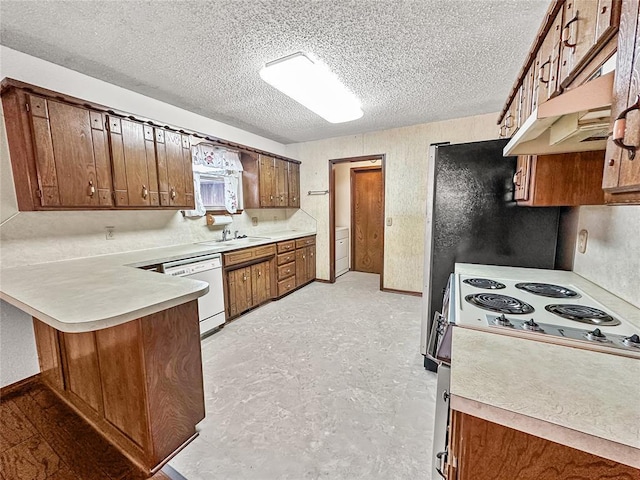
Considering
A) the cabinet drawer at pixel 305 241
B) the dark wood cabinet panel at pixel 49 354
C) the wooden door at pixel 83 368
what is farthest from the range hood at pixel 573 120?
the cabinet drawer at pixel 305 241

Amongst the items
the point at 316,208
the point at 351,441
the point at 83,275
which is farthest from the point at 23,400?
the point at 316,208

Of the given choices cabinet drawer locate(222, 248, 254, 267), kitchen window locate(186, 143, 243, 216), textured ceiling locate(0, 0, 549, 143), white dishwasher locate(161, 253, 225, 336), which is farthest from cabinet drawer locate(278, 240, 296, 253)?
textured ceiling locate(0, 0, 549, 143)

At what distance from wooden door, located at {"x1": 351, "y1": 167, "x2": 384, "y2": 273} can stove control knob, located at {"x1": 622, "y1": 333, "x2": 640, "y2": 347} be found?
4.44m

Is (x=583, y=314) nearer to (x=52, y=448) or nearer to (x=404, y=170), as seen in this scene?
(x=52, y=448)

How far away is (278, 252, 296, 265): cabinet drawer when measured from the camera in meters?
3.85

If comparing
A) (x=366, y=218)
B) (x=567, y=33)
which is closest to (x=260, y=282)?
(x=366, y=218)

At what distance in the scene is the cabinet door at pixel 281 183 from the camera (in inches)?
165

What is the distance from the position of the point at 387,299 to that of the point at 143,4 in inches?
149

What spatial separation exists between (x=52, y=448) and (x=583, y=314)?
2731 mm

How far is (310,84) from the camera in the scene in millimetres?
2166

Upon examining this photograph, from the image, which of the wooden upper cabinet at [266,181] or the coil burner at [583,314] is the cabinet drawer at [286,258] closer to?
the wooden upper cabinet at [266,181]

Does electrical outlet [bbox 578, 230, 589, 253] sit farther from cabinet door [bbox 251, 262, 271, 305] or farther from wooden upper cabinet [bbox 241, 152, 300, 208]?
wooden upper cabinet [bbox 241, 152, 300, 208]

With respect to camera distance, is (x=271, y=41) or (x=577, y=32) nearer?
(x=577, y=32)

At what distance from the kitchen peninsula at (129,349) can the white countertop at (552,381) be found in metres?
1.22
